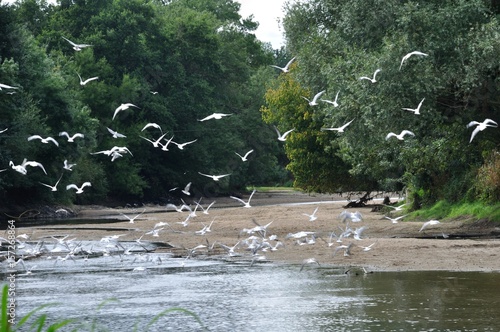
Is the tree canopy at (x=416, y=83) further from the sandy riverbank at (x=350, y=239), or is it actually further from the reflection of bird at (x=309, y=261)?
the reflection of bird at (x=309, y=261)

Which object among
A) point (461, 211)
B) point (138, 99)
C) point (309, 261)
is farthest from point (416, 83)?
point (138, 99)

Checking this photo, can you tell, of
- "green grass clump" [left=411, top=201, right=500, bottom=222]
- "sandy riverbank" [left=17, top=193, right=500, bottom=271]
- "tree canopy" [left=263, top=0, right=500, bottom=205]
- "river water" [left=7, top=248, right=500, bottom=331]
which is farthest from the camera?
"green grass clump" [left=411, top=201, right=500, bottom=222]

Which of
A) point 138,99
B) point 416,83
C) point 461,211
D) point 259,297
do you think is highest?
point 138,99

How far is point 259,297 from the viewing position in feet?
66.7

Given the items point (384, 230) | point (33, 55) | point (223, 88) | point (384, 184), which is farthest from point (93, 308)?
point (223, 88)

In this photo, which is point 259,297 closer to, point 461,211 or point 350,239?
point 350,239

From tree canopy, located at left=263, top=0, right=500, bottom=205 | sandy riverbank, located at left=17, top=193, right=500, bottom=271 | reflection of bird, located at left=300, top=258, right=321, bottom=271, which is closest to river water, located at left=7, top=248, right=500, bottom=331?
reflection of bird, located at left=300, top=258, right=321, bottom=271

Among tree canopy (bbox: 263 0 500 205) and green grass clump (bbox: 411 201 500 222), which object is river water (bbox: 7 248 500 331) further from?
green grass clump (bbox: 411 201 500 222)

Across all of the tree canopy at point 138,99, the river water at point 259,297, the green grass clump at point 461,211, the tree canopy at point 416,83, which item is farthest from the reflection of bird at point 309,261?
the tree canopy at point 138,99

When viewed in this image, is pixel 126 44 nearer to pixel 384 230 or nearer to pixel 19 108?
pixel 19 108

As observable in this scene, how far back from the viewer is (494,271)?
22578 millimetres

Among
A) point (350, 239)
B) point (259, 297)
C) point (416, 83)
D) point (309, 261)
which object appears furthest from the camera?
point (350, 239)

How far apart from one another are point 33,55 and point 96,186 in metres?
14.8

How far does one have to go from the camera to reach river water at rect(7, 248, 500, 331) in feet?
57.0
